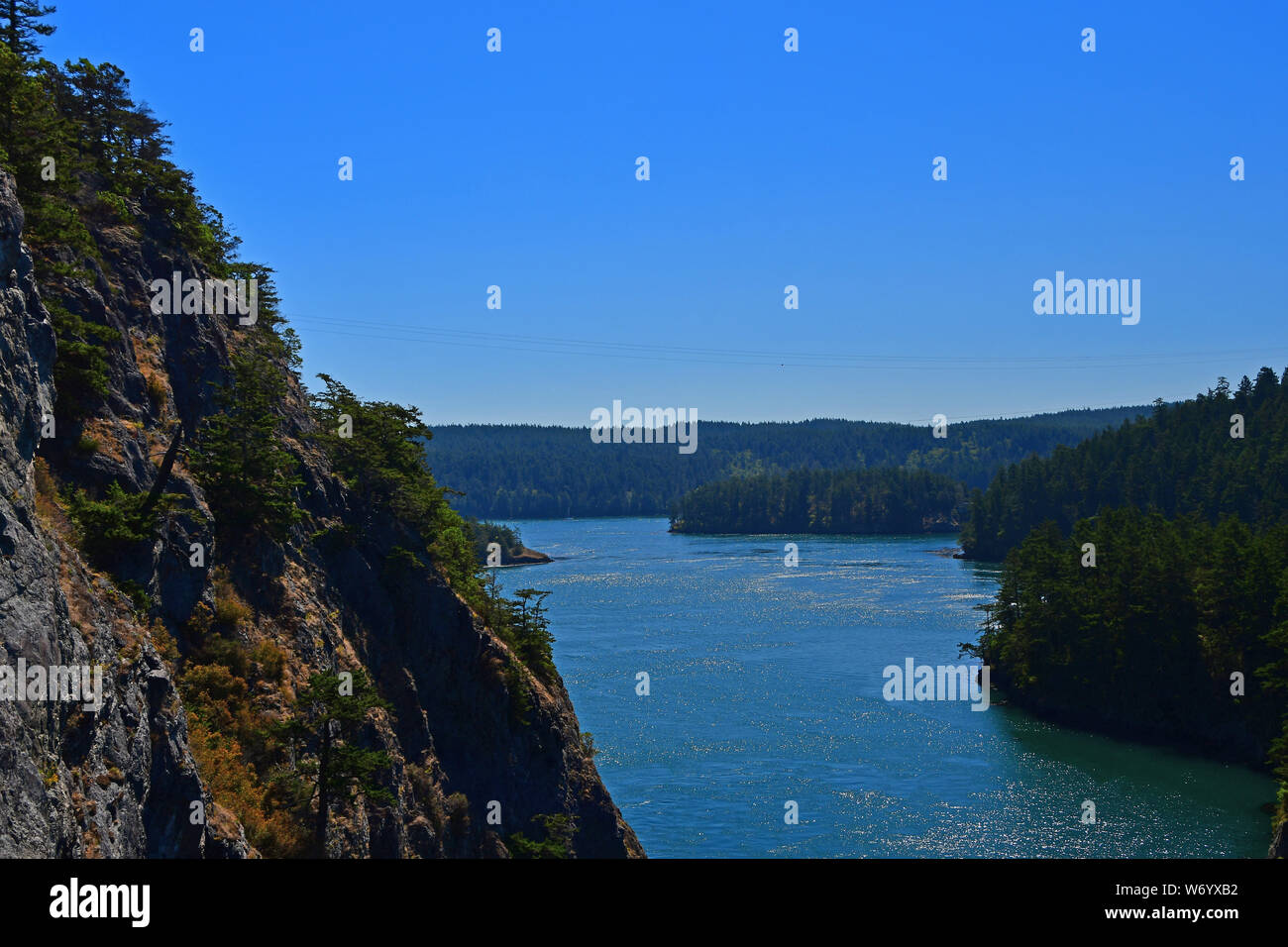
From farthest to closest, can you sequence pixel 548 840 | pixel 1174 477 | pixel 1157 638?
pixel 1174 477 < pixel 1157 638 < pixel 548 840

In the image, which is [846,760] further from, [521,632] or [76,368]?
[76,368]

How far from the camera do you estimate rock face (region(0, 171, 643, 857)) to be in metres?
16.0

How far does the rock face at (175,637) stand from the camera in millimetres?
16047

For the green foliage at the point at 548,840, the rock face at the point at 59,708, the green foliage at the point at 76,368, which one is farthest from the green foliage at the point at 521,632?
the rock face at the point at 59,708

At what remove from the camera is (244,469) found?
103 ft

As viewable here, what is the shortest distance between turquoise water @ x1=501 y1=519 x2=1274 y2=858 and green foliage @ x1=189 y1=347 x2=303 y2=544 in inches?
1002

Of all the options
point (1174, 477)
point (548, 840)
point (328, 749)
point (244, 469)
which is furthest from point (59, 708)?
point (1174, 477)

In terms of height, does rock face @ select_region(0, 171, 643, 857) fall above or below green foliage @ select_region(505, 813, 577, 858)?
above

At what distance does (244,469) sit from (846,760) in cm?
4348

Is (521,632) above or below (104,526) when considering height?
below

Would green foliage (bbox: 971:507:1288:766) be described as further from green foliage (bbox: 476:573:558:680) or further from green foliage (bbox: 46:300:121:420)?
green foliage (bbox: 46:300:121:420)

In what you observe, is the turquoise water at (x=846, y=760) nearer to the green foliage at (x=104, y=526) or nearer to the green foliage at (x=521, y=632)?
the green foliage at (x=521, y=632)

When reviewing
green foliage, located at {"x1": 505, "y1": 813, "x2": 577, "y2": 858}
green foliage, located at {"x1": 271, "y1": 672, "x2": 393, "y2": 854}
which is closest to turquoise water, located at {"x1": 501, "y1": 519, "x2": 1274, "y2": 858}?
green foliage, located at {"x1": 505, "y1": 813, "x2": 577, "y2": 858}
